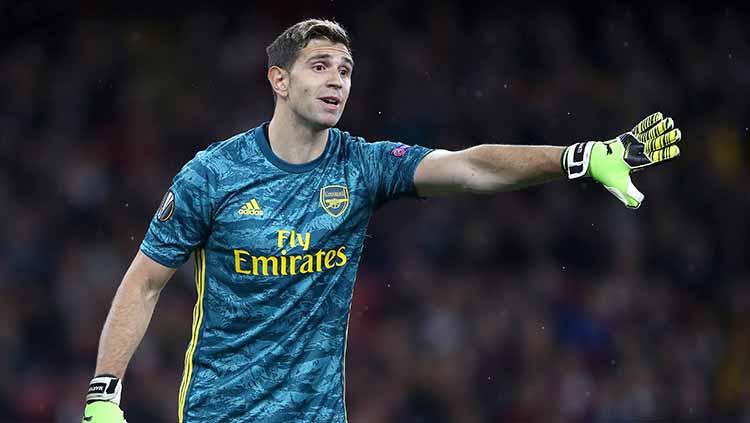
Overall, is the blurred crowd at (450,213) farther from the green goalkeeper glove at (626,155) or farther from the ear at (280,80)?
the green goalkeeper glove at (626,155)

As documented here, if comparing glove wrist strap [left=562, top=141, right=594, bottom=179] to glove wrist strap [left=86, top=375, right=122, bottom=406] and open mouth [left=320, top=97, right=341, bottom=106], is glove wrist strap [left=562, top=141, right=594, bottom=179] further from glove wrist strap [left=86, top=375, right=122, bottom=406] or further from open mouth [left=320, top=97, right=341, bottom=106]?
glove wrist strap [left=86, top=375, right=122, bottom=406]

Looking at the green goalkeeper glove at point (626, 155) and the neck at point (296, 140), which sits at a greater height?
the neck at point (296, 140)

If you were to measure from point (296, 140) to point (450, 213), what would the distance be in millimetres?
7401

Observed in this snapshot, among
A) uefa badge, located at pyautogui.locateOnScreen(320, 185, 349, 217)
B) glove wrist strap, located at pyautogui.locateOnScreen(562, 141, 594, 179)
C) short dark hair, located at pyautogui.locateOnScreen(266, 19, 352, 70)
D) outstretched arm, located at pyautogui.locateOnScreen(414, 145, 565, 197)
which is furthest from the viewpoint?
short dark hair, located at pyautogui.locateOnScreen(266, 19, 352, 70)

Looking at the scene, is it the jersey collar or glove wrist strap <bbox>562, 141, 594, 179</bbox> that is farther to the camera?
the jersey collar

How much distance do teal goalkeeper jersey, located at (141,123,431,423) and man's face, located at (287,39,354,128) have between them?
0.23 meters

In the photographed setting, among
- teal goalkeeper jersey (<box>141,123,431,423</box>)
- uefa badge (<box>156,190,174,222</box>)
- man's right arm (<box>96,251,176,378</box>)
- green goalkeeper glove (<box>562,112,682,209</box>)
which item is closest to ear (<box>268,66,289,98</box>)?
teal goalkeeper jersey (<box>141,123,431,423</box>)

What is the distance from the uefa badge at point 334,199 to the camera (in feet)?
16.1

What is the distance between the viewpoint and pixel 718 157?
12.9 m

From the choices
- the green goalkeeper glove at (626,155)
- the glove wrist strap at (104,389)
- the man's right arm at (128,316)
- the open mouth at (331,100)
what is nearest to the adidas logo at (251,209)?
the man's right arm at (128,316)

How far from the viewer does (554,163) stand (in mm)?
4488

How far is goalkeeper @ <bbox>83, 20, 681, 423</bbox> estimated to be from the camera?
4812 millimetres

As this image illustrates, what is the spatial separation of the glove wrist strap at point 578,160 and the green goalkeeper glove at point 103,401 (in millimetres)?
1900

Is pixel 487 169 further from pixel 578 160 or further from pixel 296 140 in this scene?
pixel 296 140
